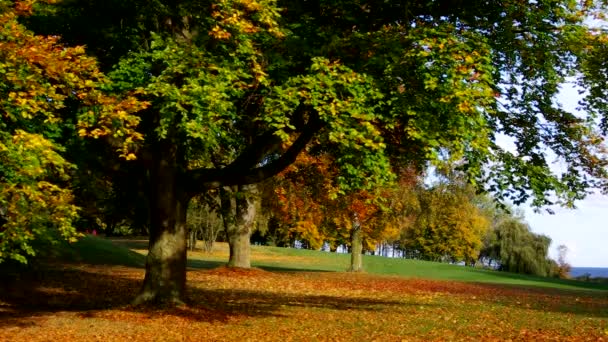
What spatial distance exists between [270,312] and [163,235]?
11.1 feet

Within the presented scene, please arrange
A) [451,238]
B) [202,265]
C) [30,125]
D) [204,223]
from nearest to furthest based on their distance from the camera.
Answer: [30,125] → [202,265] → [204,223] → [451,238]

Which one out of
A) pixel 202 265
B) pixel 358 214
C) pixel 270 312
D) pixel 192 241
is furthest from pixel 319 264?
pixel 270 312

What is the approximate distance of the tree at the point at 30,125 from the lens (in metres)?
8.12

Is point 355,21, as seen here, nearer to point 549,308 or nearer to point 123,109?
point 123,109

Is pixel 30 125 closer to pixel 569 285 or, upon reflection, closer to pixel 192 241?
pixel 569 285

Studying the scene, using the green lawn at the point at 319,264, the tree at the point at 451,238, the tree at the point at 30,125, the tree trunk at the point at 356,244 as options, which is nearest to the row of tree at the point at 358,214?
the tree trunk at the point at 356,244

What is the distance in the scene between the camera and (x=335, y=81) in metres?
10.7

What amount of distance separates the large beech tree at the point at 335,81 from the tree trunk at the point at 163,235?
0.08 ft

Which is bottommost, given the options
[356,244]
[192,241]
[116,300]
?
[116,300]

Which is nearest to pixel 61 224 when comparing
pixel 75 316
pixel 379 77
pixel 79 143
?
pixel 79 143

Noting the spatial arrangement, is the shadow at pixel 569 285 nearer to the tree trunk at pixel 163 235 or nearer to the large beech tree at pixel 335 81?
the large beech tree at pixel 335 81

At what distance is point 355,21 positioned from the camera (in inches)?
487

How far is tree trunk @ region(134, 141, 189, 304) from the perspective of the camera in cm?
1402

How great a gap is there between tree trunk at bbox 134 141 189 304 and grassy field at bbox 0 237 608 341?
1.55 ft
